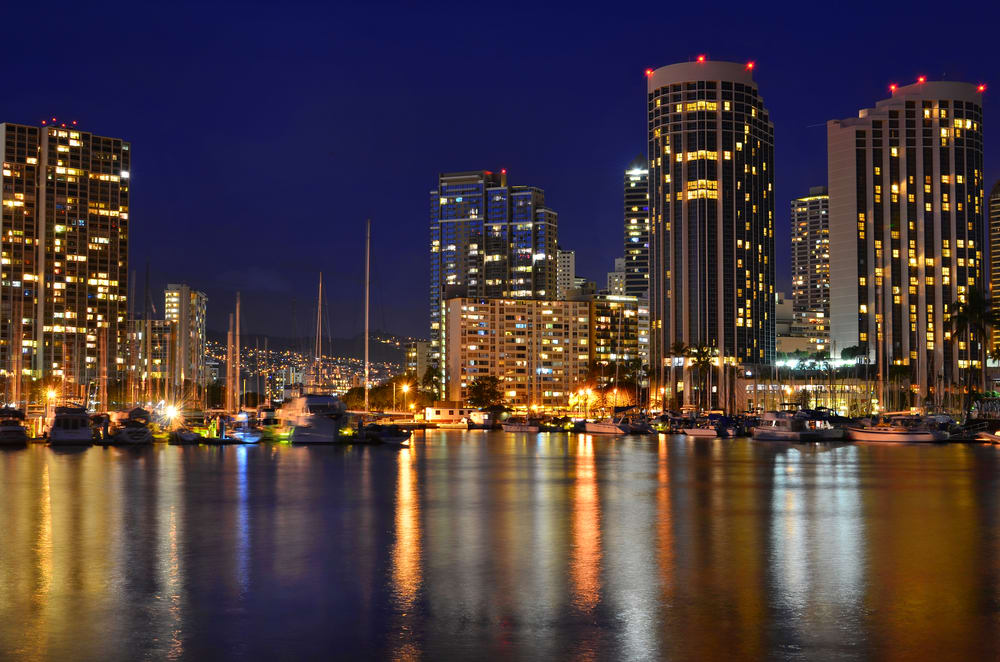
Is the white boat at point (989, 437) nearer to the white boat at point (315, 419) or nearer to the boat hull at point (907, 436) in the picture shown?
the boat hull at point (907, 436)

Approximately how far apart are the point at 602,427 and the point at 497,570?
394ft

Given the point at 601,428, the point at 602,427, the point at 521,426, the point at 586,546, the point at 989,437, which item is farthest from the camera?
the point at 521,426

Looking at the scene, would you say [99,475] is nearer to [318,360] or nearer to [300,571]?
[300,571]

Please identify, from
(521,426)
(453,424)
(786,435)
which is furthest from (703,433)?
(453,424)

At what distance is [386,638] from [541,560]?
Answer: 314 inches

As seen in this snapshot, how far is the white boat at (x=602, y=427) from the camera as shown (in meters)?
139

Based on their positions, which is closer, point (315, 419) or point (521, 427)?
point (315, 419)

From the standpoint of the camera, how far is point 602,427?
142 meters

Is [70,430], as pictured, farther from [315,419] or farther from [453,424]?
[453,424]

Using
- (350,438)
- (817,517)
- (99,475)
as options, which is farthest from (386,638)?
(350,438)

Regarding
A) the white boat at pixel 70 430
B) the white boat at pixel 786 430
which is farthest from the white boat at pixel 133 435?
the white boat at pixel 786 430

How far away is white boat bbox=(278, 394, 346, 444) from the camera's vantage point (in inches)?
3637

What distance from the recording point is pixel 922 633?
1669 centimetres

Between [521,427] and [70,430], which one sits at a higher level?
[70,430]
